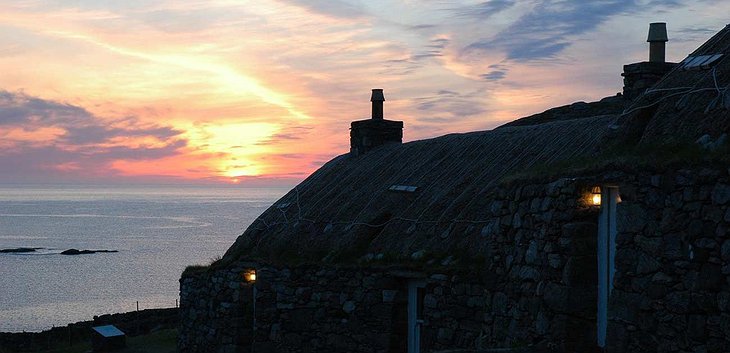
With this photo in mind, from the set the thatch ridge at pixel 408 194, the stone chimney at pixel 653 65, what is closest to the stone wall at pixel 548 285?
the thatch ridge at pixel 408 194

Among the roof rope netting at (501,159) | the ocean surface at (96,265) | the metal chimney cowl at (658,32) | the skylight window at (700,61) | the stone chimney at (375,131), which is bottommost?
the ocean surface at (96,265)

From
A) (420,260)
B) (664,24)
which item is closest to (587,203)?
(420,260)

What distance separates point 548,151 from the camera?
14.2 metres

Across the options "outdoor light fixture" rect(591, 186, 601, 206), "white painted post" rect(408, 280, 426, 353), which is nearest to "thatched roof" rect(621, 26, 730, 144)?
"outdoor light fixture" rect(591, 186, 601, 206)

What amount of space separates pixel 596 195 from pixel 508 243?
1.86 meters

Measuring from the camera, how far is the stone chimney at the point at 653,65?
1450cm

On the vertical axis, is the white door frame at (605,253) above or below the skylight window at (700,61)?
below

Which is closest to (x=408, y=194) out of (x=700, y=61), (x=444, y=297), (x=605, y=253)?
(x=444, y=297)

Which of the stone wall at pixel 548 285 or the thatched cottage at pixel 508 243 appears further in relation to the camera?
the thatched cottage at pixel 508 243

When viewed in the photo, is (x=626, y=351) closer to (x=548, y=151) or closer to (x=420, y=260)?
(x=420, y=260)

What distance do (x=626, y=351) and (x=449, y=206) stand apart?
6772 mm

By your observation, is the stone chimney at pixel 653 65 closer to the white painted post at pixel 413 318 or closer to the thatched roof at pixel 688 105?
the thatched roof at pixel 688 105

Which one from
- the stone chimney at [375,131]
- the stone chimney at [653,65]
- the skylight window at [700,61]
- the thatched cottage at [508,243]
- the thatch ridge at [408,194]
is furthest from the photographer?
the stone chimney at [375,131]

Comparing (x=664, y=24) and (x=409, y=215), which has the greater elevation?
(x=664, y=24)
